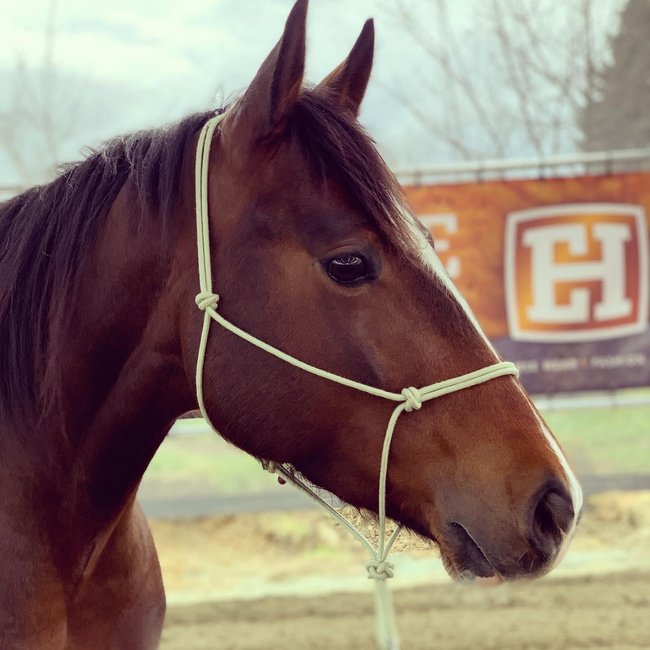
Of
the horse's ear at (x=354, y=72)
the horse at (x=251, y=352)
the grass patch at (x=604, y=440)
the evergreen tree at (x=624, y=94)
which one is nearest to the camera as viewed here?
the horse at (x=251, y=352)

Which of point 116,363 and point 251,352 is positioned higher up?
point 251,352

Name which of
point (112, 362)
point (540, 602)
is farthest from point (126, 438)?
point (540, 602)

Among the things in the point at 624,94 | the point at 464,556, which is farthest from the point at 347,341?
the point at 624,94

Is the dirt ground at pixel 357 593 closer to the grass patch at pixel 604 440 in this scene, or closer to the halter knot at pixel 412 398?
the grass patch at pixel 604 440

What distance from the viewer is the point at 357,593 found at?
203 inches

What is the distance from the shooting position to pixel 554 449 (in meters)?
1.48

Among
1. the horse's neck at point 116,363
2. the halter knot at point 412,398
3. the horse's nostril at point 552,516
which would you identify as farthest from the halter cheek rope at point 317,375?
the horse's nostril at point 552,516

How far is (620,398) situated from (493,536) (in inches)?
A: 185

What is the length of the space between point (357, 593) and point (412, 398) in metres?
3.97

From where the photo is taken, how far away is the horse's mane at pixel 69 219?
1709 mm

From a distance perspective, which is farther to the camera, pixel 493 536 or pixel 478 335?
pixel 478 335

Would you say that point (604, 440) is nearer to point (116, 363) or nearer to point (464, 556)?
point (464, 556)

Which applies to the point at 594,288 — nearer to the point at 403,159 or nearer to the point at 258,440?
the point at 258,440

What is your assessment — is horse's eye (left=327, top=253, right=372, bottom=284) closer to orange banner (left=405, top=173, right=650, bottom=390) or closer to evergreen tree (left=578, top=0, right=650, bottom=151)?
orange banner (left=405, top=173, right=650, bottom=390)
